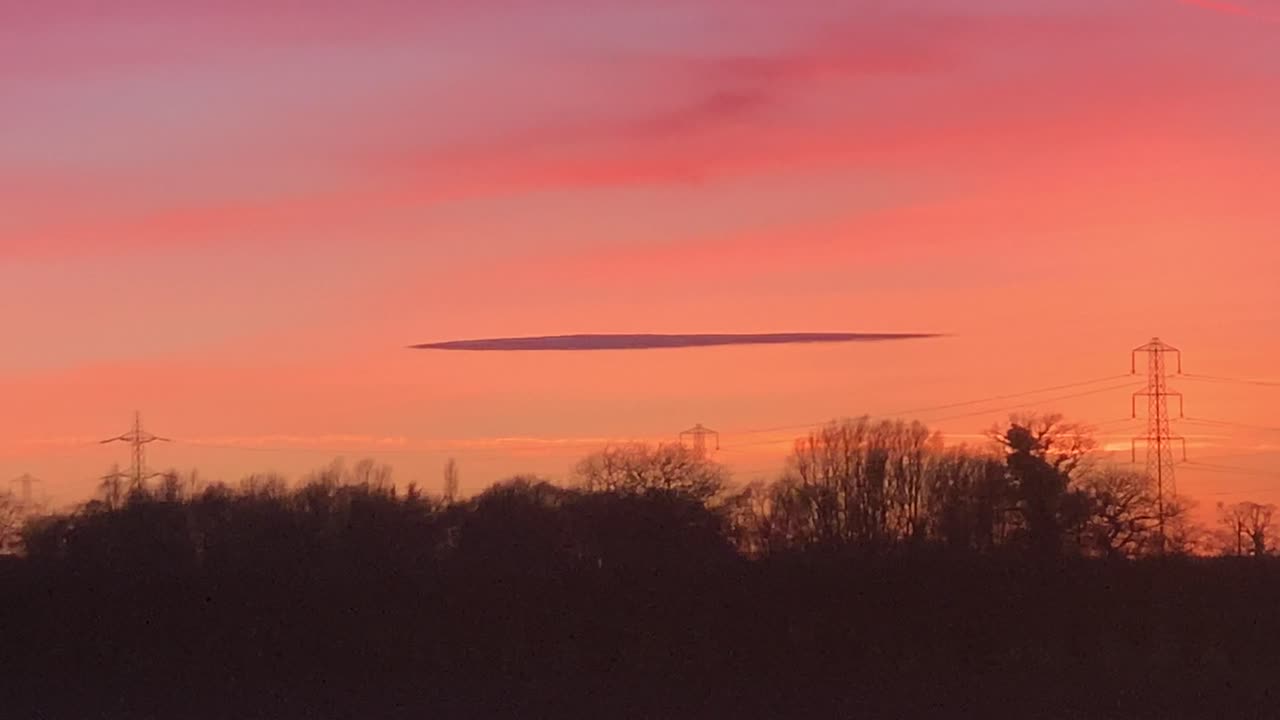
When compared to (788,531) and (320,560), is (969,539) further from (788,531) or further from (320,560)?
(320,560)

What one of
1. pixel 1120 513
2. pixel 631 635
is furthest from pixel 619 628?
pixel 1120 513

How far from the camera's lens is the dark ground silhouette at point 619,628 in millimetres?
37031

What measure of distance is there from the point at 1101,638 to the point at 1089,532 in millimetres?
26716

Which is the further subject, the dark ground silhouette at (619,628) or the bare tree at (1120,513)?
the bare tree at (1120,513)

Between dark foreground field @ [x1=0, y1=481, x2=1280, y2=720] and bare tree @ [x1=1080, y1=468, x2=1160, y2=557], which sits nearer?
dark foreground field @ [x1=0, y1=481, x2=1280, y2=720]

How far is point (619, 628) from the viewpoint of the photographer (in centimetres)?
4525

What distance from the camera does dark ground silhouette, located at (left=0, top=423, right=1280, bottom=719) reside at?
37031 millimetres

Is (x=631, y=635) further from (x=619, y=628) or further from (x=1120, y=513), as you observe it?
(x=1120, y=513)

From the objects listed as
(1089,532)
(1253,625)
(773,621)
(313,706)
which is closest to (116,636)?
(313,706)

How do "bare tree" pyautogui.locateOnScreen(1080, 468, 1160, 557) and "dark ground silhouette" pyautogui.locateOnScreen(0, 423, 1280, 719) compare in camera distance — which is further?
"bare tree" pyautogui.locateOnScreen(1080, 468, 1160, 557)

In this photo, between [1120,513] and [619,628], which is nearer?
[619,628]

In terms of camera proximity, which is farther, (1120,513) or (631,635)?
(1120,513)

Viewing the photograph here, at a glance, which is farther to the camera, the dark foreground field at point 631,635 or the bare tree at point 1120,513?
the bare tree at point 1120,513

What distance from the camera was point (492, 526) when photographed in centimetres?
6806
